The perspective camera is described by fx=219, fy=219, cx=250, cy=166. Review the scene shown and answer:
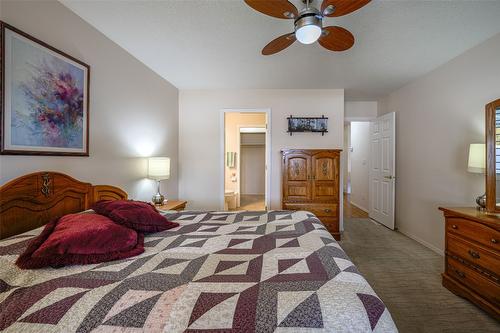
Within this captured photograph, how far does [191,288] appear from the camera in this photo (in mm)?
877

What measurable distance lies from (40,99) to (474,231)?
11.7 ft

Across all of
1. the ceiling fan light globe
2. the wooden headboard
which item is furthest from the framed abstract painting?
the ceiling fan light globe

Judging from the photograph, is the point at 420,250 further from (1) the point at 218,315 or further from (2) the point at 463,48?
(1) the point at 218,315

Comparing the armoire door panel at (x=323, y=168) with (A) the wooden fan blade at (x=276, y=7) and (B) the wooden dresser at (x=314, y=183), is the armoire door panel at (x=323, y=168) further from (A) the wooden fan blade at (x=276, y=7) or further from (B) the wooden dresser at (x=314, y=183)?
(A) the wooden fan blade at (x=276, y=7)

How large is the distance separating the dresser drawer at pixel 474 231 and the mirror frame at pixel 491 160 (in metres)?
0.28

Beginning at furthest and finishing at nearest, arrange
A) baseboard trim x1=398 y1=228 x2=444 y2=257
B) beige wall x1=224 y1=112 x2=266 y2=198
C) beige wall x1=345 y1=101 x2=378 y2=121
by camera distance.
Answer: beige wall x1=224 y1=112 x2=266 y2=198
beige wall x1=345 y1=101 x2=378 y2=121
baseboard trim x1=398 y1=228 x2=444 y2=257

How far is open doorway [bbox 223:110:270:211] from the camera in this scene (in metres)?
5.63

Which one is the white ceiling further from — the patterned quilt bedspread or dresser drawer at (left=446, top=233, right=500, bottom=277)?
dresser drawer at (left=446, top=233, right=500, bottom=277)

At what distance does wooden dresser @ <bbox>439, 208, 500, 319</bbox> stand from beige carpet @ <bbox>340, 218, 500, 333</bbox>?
4.7 inches

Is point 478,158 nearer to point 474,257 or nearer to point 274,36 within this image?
point 474,257

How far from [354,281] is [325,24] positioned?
6.88ft

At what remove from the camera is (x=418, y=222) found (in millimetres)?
3328

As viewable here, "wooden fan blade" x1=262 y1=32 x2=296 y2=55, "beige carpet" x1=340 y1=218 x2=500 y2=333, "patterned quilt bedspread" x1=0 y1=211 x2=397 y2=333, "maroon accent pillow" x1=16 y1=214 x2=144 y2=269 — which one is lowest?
"beige carpet" x1=340 y1=218 x2=500 y2=333

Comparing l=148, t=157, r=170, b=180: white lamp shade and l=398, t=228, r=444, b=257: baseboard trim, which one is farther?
l=398, t=228, r=444, b=257: baseboard trim
